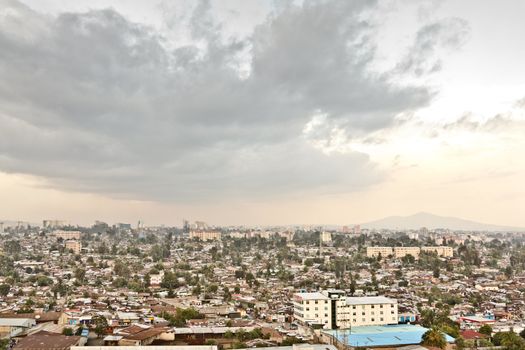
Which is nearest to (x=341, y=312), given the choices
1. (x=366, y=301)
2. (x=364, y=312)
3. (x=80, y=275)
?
(x=364, y=312)

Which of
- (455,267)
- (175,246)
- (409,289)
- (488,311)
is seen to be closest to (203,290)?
(409,289)

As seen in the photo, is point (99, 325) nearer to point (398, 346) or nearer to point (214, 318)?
point (214, 318)

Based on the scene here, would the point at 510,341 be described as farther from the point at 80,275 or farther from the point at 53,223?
the point at 53,223

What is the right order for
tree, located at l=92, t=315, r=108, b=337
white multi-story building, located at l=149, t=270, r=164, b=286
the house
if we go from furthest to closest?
white multi-story building, located at l=149, t=270, r=164, b=286 → tree, located at l=92, t=315, r=108, b=337 → the house

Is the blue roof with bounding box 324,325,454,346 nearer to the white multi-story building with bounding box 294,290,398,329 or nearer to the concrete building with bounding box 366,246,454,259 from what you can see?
the white multi-story building with bounding box 294,290,398,329

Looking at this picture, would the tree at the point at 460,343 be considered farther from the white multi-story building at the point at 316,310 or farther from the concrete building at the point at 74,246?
the concrete building at the point at 74,246

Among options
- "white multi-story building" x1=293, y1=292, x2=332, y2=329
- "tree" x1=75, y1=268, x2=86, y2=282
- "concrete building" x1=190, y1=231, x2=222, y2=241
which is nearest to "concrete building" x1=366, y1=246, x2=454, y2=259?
"tree" x1=75, y1=268, x2=86, y2=282
